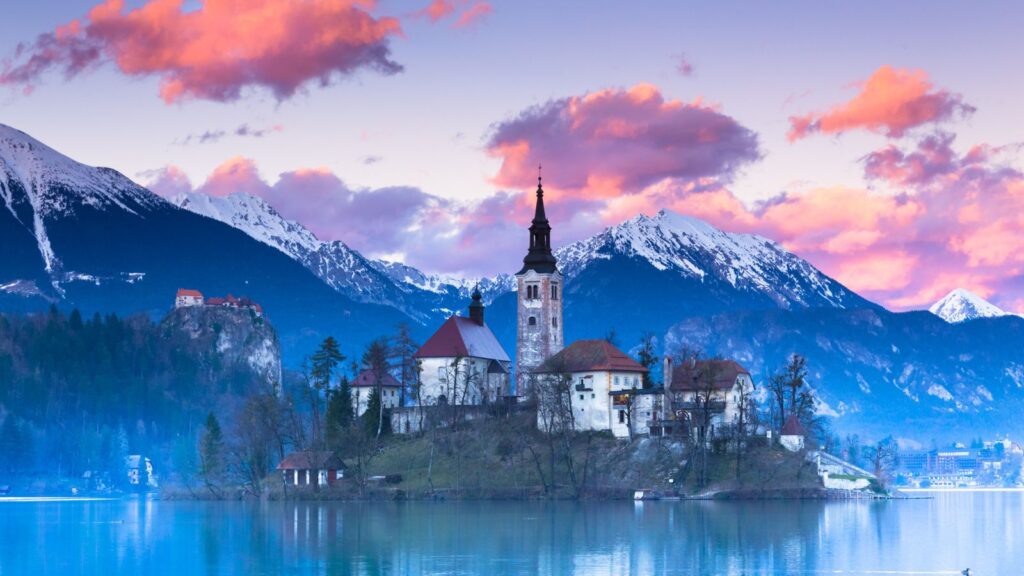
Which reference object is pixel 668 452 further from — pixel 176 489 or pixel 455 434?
pixel 176 489

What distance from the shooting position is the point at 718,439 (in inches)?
5704

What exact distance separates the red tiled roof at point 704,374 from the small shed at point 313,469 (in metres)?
35.1

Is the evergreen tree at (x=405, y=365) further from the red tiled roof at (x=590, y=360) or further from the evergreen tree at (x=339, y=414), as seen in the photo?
the red tiled roof at (x=590, y=360)

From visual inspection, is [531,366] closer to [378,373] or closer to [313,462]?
[378,373]

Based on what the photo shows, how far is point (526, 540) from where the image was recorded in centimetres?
9044

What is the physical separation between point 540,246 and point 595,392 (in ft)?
104

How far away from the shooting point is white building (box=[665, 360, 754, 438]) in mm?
144375

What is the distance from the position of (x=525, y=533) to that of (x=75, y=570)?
30.2 m

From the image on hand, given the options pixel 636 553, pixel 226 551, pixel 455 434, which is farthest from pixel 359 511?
pixel 636 553

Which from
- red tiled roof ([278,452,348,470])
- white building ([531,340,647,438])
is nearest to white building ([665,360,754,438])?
white building ([531,340,647,438])

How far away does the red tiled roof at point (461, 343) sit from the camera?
6708 inches

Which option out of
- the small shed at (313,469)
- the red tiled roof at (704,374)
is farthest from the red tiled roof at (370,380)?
the red tiled roof at (704,374)

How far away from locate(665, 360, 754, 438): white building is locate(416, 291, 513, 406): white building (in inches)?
921

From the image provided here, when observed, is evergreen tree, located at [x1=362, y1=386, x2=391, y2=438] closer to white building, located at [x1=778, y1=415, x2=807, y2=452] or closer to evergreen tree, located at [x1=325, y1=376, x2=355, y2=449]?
evergreen tree, located at [x1=325, y1=376, x2=355, y2=449]
